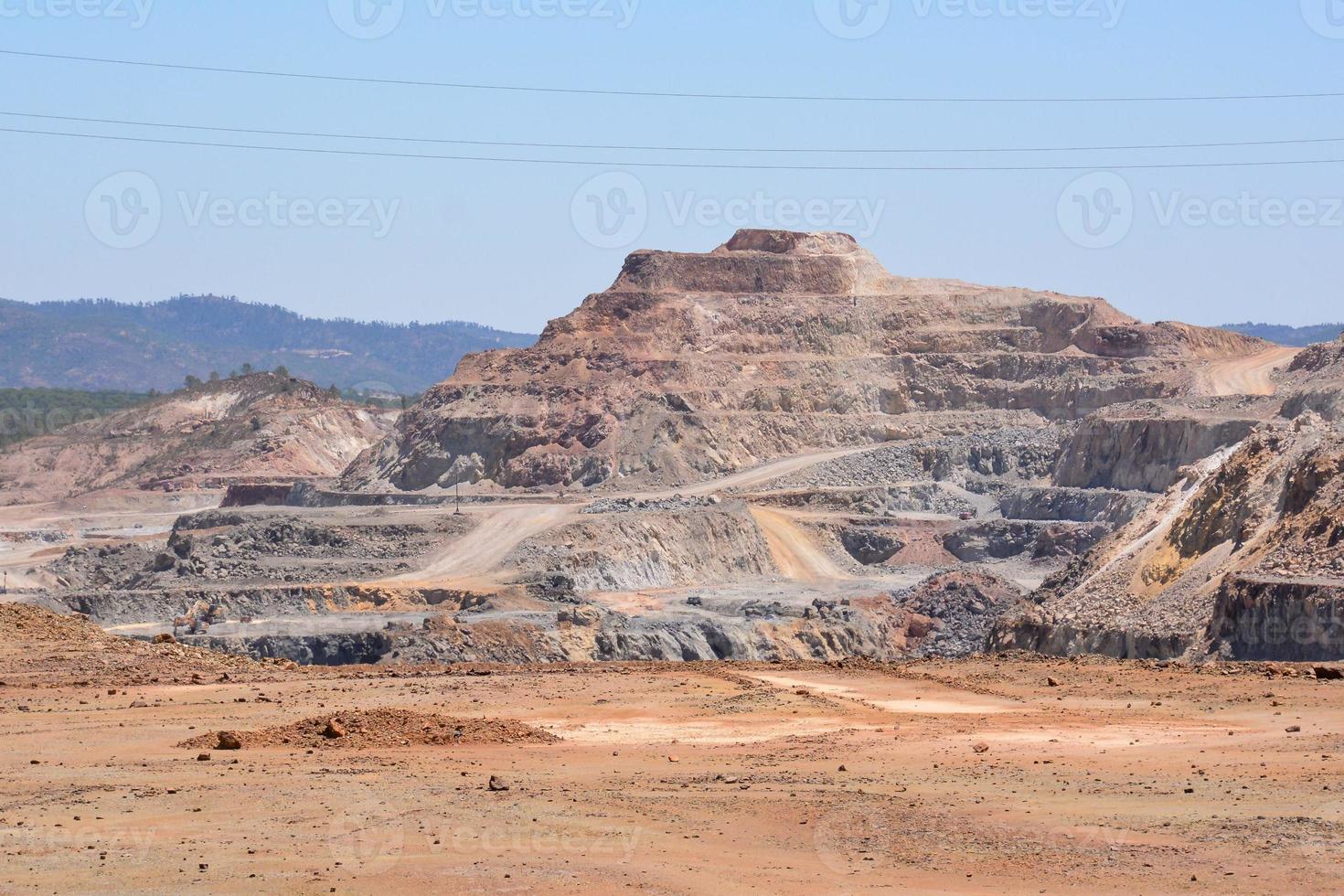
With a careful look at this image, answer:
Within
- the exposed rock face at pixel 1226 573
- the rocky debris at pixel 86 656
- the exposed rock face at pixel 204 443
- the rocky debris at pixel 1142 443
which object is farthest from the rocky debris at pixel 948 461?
the rocky debris at pixel 86 656

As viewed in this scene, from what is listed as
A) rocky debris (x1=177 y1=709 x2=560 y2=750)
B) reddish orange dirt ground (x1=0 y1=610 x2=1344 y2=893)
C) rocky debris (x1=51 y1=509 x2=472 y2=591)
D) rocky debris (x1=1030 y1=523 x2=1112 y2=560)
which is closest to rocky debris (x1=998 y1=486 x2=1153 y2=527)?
rocky debris (x1=1030 y1=523 x2=1112 y2=560)

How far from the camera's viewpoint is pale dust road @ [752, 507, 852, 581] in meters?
76.1

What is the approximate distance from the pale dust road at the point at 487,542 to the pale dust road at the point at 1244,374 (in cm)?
3888

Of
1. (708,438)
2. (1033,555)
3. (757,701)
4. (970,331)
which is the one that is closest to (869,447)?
(708,438)

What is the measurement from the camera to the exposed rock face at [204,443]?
13062cm

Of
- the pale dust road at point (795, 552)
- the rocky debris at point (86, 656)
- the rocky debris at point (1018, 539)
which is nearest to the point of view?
the rocky debris at point (86, 656)

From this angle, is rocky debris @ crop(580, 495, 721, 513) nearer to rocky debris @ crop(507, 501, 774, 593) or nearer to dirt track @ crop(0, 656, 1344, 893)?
rocky debris @ crop(507, 501, 774, 593)

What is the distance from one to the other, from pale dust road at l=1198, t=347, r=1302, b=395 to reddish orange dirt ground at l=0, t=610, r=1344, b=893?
71205 mm

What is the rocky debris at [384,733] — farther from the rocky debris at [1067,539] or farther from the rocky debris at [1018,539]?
the rocky debris at [1018,539]

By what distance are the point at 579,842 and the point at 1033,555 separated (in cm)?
6105

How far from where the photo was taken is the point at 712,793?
19.8 m

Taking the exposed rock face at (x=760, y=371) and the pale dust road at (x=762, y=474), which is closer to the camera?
the pale dust road at (x=762, y=474)

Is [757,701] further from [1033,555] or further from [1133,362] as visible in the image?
[1133,362]

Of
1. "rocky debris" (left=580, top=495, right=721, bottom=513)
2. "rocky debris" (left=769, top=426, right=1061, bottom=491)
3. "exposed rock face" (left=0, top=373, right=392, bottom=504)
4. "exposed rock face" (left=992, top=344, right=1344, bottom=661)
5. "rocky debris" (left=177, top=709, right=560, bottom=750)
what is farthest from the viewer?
"exposed rock face" (left=0, top=373, right=392, bottom=504)
